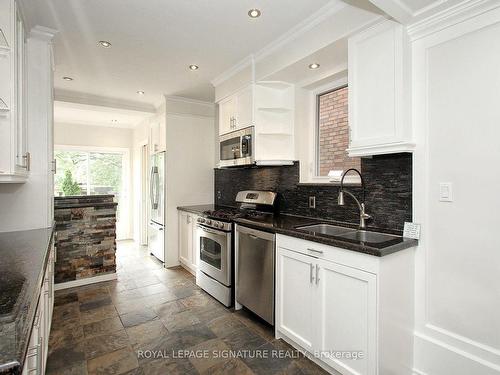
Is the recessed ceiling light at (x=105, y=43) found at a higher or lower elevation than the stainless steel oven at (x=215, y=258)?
higher

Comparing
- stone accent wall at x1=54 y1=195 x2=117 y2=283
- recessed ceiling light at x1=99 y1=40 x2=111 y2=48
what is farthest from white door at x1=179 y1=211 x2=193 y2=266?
recessed ceiling light at x1=99 y1=40 x2=111 y2=48

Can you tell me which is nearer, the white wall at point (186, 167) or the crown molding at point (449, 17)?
the crown molding at point (449, 17)

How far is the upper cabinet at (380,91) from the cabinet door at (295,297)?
93 cm

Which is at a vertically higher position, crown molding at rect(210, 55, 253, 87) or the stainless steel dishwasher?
crown molding at rect(210, 55, 253, 87)

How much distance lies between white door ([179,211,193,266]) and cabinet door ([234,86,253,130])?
1.55 meters

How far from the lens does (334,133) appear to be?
9.09 feet

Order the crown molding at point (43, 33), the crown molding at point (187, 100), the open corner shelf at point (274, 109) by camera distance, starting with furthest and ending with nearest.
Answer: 1. the crown molding at point (187, 100)
2. the open corner shelf at point (274, 109)
3. the crown molding at point (43, 33)

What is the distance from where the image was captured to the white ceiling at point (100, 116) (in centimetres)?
451

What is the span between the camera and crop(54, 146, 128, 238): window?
576 cm

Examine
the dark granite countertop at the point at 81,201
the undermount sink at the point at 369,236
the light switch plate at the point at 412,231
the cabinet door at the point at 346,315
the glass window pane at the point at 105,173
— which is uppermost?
the glass window pane at the point at 105,173

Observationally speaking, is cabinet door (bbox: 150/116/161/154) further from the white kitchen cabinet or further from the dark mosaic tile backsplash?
the dark mosaic tile backsplash

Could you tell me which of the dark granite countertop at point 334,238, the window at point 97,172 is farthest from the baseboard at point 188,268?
the window at point 97,172

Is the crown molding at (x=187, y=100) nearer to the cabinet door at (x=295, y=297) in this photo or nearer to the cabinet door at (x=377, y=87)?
the cabinet door at (x=377, y=87)

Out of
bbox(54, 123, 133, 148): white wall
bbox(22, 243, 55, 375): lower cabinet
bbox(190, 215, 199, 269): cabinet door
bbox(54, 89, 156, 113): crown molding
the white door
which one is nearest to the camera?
bbox(22, 243, 55, 375): lower cabinet
